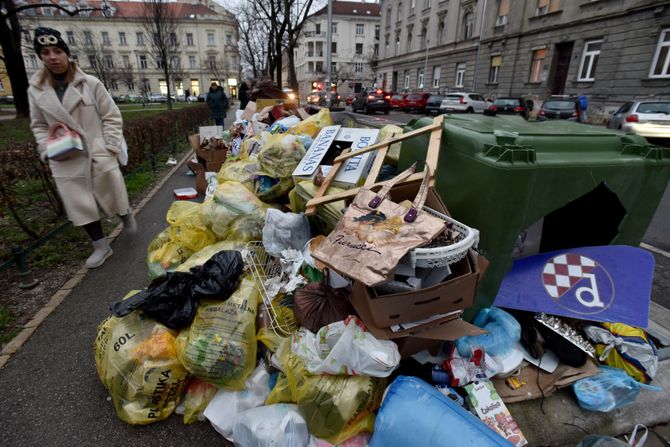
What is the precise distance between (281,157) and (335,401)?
2.37 metres

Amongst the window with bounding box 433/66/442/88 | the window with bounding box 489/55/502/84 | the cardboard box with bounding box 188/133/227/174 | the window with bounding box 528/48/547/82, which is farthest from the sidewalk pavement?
the window with bounding box 433/66/442/88

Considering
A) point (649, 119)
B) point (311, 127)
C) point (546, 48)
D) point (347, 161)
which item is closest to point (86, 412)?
point (347, 161)

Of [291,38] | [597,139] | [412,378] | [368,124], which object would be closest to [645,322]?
[597,139]

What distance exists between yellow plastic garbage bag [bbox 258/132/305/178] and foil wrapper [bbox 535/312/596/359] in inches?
91.0

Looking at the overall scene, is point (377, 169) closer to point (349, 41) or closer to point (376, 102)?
point (376, 102)

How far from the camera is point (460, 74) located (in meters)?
29.3

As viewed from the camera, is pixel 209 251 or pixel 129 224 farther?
pixel 129 224

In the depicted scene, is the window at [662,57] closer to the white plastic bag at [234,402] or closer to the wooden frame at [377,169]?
the wooden frame at [377,169]

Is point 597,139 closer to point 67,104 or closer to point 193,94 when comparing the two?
point 67,104

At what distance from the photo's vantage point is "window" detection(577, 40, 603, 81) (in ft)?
59.5

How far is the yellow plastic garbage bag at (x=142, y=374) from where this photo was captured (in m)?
1.80

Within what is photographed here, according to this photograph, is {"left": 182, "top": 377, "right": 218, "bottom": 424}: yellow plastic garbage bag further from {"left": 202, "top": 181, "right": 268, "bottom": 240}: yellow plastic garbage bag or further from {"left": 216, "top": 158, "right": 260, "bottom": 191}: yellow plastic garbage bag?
{"left": 216, "top": 158, "right": 260, "bottom": 191}: yellow plastic garbage bag

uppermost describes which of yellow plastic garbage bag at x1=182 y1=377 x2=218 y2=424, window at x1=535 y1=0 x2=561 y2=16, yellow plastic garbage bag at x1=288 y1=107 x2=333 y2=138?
window at x1=535 y1=0 x2=561 y2=16

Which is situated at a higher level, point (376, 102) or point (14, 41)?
point (14, 41)
